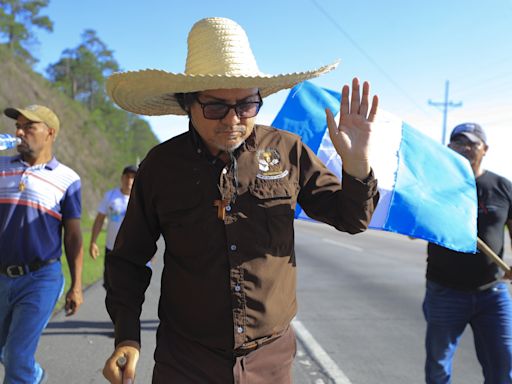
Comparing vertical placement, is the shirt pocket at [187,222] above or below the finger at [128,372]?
above

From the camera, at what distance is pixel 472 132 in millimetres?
3896

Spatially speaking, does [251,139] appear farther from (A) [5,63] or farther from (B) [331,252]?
(A) [5,63]

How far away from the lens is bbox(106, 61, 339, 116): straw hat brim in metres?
2.12

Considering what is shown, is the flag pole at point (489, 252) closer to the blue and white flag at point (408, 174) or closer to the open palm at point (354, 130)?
the blue and white flag at point (408, 174)

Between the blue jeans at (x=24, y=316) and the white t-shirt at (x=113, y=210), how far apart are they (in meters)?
2.74

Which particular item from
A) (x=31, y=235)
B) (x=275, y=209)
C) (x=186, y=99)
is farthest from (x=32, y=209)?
(x=275, y=209)

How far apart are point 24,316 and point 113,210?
10.6 feet

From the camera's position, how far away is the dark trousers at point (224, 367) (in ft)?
7.04

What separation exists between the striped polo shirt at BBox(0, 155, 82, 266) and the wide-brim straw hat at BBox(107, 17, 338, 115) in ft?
5.12

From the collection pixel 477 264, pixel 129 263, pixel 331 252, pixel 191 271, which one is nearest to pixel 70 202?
pixel 129 263

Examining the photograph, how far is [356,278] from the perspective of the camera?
9961 millimetres

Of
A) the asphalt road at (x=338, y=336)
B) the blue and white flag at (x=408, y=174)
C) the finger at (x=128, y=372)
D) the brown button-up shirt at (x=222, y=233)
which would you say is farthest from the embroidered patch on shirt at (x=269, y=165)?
the asphalt road at (x=338, y=336)

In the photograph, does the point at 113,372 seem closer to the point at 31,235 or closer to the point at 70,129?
the point at 31,235

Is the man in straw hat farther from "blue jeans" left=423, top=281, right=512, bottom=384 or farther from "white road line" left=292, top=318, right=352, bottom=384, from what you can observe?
"white road line" left=292, top=318, right=352, bottom=384
